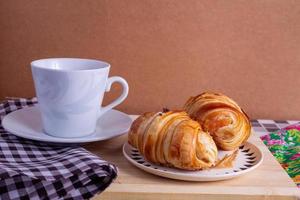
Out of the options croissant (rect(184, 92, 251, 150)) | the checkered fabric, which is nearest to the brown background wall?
the checkered fabric

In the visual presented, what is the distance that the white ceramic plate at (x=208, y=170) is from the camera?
0.56 metres

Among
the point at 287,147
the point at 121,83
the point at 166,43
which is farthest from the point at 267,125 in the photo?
the point at 121,83

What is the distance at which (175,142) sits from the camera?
56 cm

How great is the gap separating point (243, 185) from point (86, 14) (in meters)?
0.49

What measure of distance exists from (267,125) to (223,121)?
0.35 m

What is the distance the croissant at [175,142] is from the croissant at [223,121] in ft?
0.18

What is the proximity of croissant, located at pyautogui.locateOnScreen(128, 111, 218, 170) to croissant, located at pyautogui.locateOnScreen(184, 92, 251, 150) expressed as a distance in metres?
0.05

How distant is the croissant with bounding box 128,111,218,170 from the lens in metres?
0.56

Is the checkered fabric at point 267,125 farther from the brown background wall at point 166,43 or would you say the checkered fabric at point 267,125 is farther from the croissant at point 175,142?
the croissant at point 175,142

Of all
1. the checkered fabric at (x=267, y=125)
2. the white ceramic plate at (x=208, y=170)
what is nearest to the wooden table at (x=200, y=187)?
the white ceramic plate at (x=208, y=170)

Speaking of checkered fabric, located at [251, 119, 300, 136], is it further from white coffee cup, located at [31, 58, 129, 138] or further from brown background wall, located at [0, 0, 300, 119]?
white coffee cup, located at [31, 58, 129, 138]

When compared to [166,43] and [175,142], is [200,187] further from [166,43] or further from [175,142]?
[166,43]

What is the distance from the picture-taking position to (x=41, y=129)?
0.70 meters

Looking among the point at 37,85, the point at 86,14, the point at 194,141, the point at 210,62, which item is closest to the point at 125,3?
the point at 86,14
